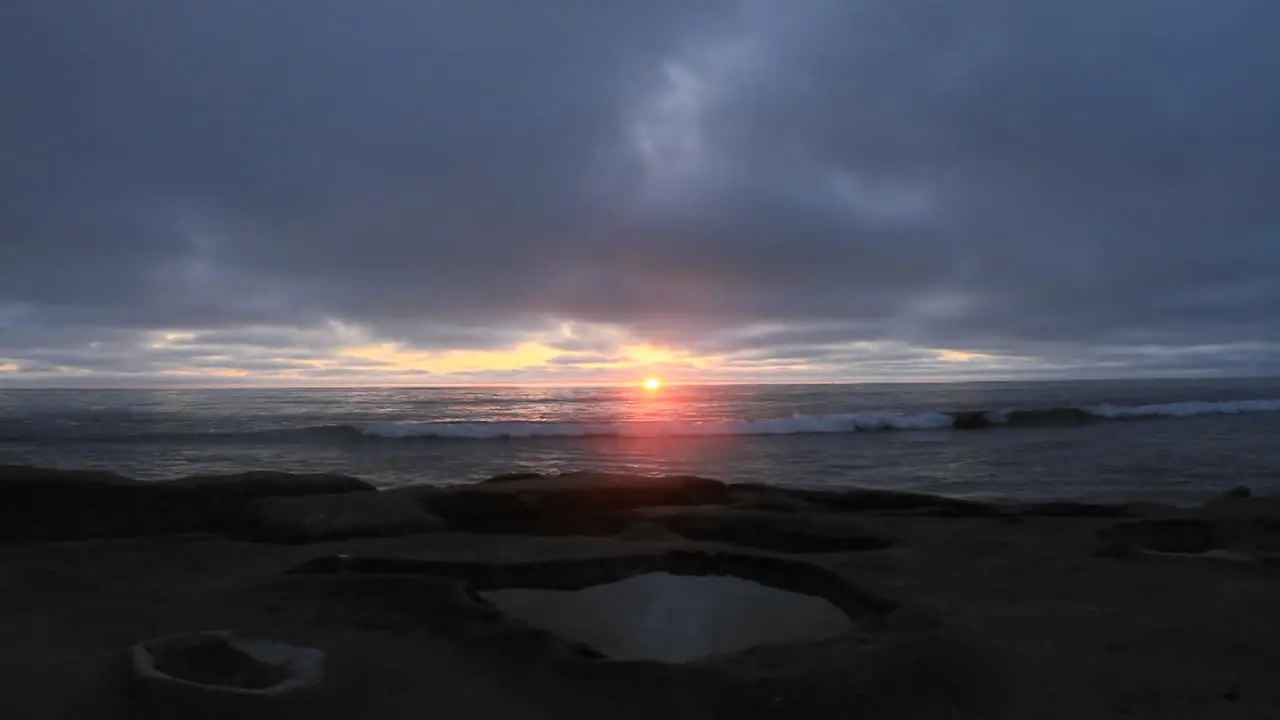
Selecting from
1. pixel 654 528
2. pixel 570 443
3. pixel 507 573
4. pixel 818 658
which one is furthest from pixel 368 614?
pixel 570 443

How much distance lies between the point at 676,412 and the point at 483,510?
32.6m

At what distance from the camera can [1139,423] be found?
111 ft

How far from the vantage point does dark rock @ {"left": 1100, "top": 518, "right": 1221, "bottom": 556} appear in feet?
31.9

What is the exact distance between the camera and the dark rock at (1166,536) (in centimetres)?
971

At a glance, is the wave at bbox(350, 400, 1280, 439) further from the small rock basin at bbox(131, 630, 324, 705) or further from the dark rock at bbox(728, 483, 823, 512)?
the small rock basin at bbox(131, 630, 324, 705)

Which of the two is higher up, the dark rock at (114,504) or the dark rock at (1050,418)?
the dark rock at (1050,418)

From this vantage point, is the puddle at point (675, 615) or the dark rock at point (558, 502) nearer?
the puddle at point (675, 615)

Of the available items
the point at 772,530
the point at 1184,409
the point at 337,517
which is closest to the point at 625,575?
the point at 772,530

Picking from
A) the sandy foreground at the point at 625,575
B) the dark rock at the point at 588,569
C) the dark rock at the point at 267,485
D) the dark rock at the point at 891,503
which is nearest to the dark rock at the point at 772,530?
the sandy foreground at the point at 625,575

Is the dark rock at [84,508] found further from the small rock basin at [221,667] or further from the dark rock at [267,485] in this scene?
the small rock basin at [221,667]

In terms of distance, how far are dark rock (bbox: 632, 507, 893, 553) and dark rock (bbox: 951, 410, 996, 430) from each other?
80.1ft

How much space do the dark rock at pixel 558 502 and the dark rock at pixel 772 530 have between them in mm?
821

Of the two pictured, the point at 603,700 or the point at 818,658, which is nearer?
the point at 603,700

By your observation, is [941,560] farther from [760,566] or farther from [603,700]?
[603,700]
